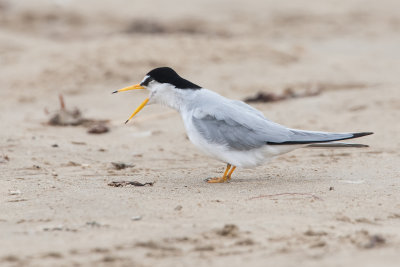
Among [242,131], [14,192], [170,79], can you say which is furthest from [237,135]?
[14,192]

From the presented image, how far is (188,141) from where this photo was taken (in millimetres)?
6512

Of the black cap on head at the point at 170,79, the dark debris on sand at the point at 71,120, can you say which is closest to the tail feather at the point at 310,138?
the black cap on head at the point at 170,79

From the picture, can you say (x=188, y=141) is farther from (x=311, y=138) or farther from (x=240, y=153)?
(x=311, y=138)

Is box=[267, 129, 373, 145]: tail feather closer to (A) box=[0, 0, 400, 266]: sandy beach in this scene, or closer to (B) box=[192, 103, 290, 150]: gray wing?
(B) box=[192, 103, 290, 150]: gray wing

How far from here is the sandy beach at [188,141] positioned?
10.9 feet

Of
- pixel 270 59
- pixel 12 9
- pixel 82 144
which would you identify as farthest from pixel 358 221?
pixel 12 9

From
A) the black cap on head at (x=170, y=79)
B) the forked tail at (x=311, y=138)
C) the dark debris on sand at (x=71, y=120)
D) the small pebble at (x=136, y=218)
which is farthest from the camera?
the dark debris on sand at (x=71, y=120)

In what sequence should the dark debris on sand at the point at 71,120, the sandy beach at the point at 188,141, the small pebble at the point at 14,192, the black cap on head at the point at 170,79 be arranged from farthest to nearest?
the dark debris on sand at the point at 71,120, the black cap on head at the point at 170,79, the small pebble at the point at 14,192, the sandy beach at the point at 188,141

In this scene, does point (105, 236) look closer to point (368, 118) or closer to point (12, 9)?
point (368, 118)

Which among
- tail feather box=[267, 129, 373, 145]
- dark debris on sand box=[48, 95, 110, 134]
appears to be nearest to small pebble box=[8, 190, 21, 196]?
tail feather box=[267, 129, 373, 145]

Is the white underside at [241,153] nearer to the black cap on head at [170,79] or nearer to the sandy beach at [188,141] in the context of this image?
the sandy beach at [188,141]

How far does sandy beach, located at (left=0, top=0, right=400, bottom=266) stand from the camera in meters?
3.32

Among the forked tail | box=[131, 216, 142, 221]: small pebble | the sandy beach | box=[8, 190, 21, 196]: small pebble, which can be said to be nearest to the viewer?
the sandy beach

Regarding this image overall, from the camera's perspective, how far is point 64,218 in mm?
3773
